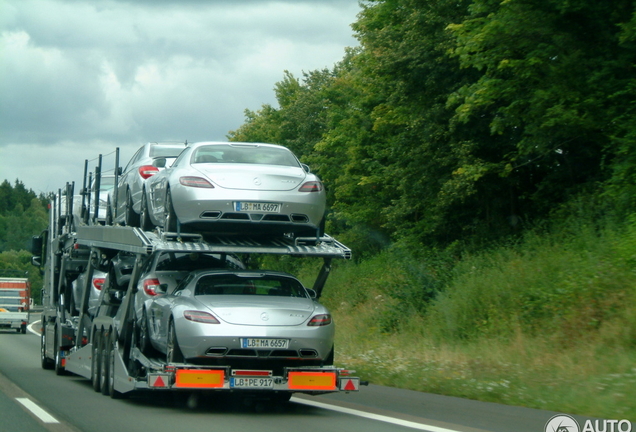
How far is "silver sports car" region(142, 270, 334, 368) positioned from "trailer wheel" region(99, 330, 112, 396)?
6.87ft

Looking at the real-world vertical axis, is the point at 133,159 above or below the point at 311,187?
above

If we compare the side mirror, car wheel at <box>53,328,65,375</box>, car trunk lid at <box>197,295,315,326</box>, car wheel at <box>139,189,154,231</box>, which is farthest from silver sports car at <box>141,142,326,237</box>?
the side mirror

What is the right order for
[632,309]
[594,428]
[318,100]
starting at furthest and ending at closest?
[318,100]
[632,309]
[594,428]

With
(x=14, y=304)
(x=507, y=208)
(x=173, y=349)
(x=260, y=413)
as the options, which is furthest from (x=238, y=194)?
(x=14, y=304)

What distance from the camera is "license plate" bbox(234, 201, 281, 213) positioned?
Result: 11.8 m

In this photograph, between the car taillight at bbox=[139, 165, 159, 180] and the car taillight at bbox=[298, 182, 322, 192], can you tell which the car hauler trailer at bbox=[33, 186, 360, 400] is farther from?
the car taillight at bbox=[139, 165, 159, 180]

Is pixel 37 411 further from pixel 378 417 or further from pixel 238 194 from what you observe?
pixel 378 417

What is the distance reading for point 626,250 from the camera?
17234mm

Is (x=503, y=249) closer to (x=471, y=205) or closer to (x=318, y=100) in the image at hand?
(x=471, y=205)

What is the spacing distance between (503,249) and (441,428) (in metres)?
14.1

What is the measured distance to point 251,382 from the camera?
35.7 feet

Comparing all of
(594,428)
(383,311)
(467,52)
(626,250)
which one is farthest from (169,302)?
(383,311)

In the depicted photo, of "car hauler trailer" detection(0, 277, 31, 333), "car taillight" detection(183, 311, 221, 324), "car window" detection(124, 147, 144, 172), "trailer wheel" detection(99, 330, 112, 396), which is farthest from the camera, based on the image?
"car hauler trailer" detection(0, 277, 31, 333)

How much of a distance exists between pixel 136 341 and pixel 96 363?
202cm
